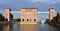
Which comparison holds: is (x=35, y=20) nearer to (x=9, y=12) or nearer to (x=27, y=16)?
(x=27, y=16)

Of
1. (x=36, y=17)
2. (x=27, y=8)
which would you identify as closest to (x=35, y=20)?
(x=36, y=17)

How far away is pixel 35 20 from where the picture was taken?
65.9 meters

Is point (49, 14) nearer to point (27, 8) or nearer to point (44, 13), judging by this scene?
point (44, 13)

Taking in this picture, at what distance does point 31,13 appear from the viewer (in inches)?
2630

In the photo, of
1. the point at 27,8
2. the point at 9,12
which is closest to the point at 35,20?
the point at 27,8

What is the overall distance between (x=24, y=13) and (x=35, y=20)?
4.85 m

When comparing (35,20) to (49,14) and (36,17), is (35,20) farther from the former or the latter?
(49,14)

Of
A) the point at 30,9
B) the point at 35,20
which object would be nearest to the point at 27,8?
the point at 30,9

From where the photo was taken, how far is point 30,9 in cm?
6669

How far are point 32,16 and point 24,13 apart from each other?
317cm

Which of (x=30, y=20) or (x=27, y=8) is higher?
(x=27, y=8)

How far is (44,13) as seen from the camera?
65.9 metres

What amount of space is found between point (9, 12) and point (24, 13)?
5.88 m

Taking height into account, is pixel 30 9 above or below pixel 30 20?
above
